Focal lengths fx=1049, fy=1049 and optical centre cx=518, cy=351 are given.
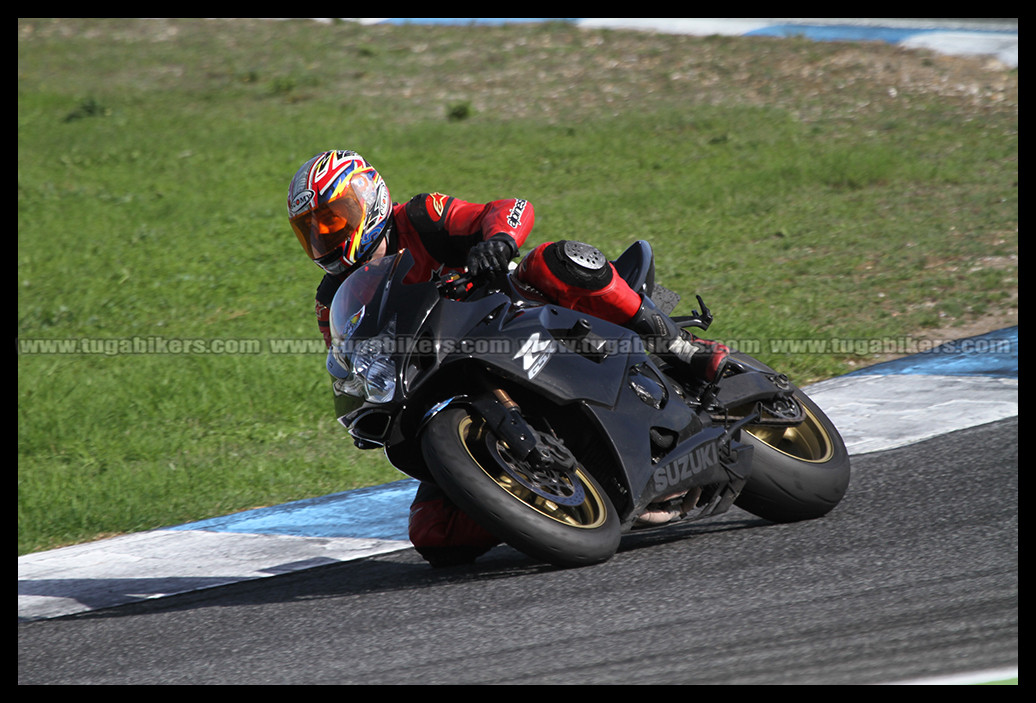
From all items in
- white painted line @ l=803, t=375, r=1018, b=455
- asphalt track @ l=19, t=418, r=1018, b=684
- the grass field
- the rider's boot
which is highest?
the rider's boot

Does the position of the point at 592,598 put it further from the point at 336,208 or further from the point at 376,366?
the point at 336,208

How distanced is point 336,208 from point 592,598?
1.84m

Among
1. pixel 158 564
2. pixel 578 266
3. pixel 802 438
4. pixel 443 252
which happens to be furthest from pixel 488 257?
pixel 158 564

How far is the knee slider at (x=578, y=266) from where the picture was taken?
167 inches

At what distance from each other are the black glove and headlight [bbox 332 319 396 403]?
37cm

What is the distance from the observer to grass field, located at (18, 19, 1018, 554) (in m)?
7.87

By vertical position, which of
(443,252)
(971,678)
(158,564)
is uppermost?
(443,252)

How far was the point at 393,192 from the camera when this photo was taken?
14.5 meters

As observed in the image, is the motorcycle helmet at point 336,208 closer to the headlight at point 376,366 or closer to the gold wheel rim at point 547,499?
the headlight at point 376,366

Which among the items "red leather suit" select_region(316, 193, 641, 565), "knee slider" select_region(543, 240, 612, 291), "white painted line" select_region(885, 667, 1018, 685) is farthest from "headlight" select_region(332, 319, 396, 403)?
"white painted line" select_region(885, 667, 1018, 685)

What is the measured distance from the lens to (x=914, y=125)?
15.6 metres

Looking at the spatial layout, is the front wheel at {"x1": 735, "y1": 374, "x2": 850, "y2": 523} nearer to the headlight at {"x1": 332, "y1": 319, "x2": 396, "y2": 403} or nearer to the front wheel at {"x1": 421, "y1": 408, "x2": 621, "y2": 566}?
the front wheel at {"x1": 421, "y1": 408, "x2": 621, "y2": 566}
